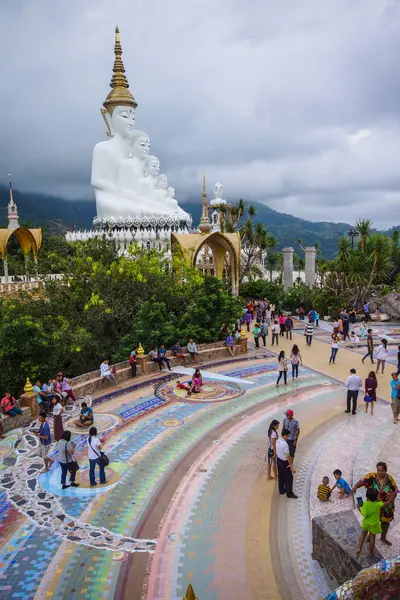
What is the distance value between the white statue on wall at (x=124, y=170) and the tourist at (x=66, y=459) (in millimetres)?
26707

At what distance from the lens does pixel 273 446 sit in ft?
25.1

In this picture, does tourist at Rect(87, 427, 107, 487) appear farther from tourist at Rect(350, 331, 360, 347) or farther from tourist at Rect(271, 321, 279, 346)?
→ tourist at Rect(350, 331, 360, 347)

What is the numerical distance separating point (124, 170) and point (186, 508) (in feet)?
101

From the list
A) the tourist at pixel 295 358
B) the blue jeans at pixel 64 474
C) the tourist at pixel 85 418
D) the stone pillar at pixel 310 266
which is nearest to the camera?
the blue jeans at pixel 64 474

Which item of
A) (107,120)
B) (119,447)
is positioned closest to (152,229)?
(107,120)

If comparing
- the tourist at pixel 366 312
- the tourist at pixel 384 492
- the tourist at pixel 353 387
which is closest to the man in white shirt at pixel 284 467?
the tourist at pixel 384 492

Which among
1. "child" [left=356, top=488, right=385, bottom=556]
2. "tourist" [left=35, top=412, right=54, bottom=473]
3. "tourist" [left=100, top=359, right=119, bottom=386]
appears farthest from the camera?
"tourist" [left=100, top=359, right=119, bottom=386]

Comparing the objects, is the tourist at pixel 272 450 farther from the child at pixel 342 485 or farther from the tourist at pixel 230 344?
the tourist at pixel 230 344

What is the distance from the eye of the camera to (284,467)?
708 centimetres

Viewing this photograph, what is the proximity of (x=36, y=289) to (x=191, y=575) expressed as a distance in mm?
16393

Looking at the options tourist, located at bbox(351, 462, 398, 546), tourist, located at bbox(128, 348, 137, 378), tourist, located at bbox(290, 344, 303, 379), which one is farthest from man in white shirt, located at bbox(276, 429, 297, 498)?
tourist, located at bbox(128, 348, 137, 378)

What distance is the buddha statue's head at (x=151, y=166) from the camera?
35312 millimetres

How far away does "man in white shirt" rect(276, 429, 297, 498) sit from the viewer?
695 cm

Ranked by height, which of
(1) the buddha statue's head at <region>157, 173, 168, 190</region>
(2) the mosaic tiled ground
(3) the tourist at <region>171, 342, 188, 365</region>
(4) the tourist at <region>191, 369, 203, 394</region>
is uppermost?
(1) the buddha statue's head at <region>157, 173, 168, 190</region>
